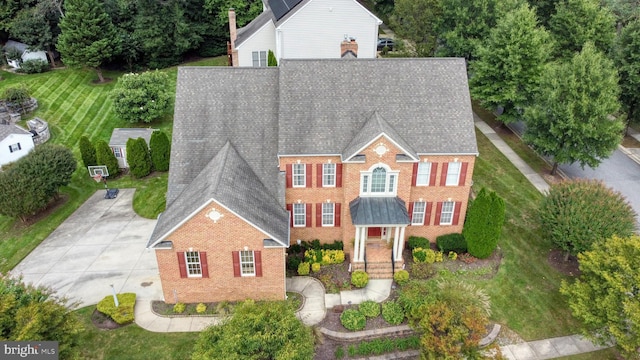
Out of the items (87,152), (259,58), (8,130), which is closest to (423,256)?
(259,58)

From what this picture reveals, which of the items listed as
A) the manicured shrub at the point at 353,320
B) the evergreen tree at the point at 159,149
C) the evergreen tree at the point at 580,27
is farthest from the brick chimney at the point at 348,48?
the manicured shrub at the point at 353,320

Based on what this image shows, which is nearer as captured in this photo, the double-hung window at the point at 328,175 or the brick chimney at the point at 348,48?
the double-hung window at the point at 328,175

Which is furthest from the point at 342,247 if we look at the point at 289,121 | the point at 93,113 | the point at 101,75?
the point at 101,75

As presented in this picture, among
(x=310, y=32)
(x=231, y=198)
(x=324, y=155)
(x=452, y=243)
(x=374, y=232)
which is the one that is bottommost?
(x=452, y=243)

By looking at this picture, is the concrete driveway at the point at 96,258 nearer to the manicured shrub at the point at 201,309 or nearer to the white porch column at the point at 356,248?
the manicured shrub at the point at 201,309

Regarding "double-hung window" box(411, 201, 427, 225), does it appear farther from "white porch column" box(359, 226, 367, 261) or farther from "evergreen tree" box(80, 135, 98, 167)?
"evergreen tree" box(80, 135, 98, 167)

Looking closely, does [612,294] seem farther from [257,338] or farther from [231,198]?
[231,198]

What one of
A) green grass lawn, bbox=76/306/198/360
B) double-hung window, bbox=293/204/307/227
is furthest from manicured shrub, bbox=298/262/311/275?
green grass lawn, bbox=76/306/198/360
